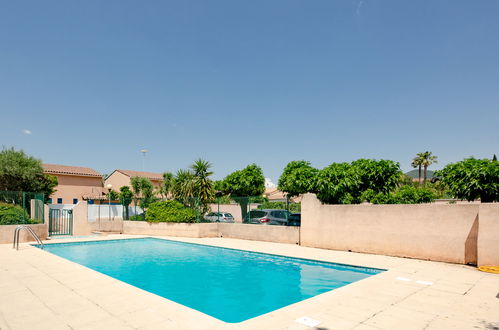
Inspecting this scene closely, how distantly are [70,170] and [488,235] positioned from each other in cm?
4729

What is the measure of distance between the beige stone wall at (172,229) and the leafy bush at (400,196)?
9.36m

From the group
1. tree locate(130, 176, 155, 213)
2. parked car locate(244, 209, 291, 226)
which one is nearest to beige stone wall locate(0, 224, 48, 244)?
parked car locate(244, 209, 291, 226)

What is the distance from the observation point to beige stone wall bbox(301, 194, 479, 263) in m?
10.0

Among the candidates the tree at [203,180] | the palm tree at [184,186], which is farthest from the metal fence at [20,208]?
the tree at [203,180]

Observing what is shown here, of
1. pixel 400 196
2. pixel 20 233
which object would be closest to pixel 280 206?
pixel 400 196

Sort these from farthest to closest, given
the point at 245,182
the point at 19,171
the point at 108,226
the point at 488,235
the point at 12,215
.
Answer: the point at 19,171 → the point at 245,182 → the point at 108,226 → the point at 12,215 → the point at 488,235

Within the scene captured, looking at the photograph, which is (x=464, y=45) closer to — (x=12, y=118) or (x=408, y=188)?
(x=408, y=188)

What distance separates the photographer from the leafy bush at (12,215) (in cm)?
1475

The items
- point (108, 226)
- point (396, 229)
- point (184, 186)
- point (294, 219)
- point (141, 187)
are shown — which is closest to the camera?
point (396, 229)

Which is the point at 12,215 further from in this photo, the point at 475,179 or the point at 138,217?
the point at 475,179

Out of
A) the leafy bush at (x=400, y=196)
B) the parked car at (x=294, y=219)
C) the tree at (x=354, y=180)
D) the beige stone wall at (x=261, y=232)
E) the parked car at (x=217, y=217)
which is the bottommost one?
the beige stone wall at (x=261, y=232)

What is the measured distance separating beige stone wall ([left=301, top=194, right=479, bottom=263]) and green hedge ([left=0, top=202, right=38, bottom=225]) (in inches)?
563

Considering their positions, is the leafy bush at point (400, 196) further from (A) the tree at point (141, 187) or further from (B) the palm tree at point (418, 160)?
(B) the palm tree at point (418, 160)

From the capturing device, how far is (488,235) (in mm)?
9188
